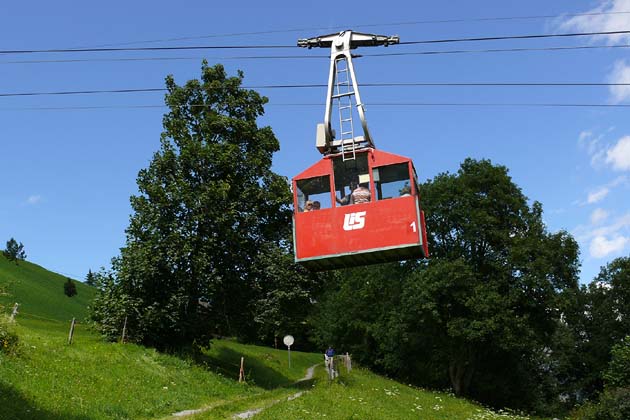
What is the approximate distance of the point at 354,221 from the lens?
16.3 meters

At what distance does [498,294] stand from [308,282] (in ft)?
53.4

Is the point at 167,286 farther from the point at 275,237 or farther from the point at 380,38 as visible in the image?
the point at 380,38

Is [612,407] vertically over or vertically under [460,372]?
under

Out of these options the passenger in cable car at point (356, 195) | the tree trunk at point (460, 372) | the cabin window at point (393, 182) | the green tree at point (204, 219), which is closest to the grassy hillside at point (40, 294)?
the green tree at point (204, 219)

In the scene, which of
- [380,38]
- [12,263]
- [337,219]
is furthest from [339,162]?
[12,263]

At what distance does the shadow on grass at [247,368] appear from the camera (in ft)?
121

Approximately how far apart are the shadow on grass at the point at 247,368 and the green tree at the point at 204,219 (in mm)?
3344

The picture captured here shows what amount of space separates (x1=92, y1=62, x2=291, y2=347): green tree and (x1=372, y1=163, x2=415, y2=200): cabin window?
17799mm

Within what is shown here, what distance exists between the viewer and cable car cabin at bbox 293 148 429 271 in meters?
15.9

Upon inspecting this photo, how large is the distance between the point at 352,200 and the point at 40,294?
74.2 m

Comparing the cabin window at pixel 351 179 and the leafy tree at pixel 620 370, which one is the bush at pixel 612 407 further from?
the cabin window at pixel 351 179

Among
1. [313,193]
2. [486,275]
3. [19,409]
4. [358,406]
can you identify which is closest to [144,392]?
[19,409]

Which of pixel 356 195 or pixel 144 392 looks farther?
pixel 144 392

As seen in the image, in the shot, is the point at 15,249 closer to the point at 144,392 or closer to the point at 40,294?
the point at 40,294
